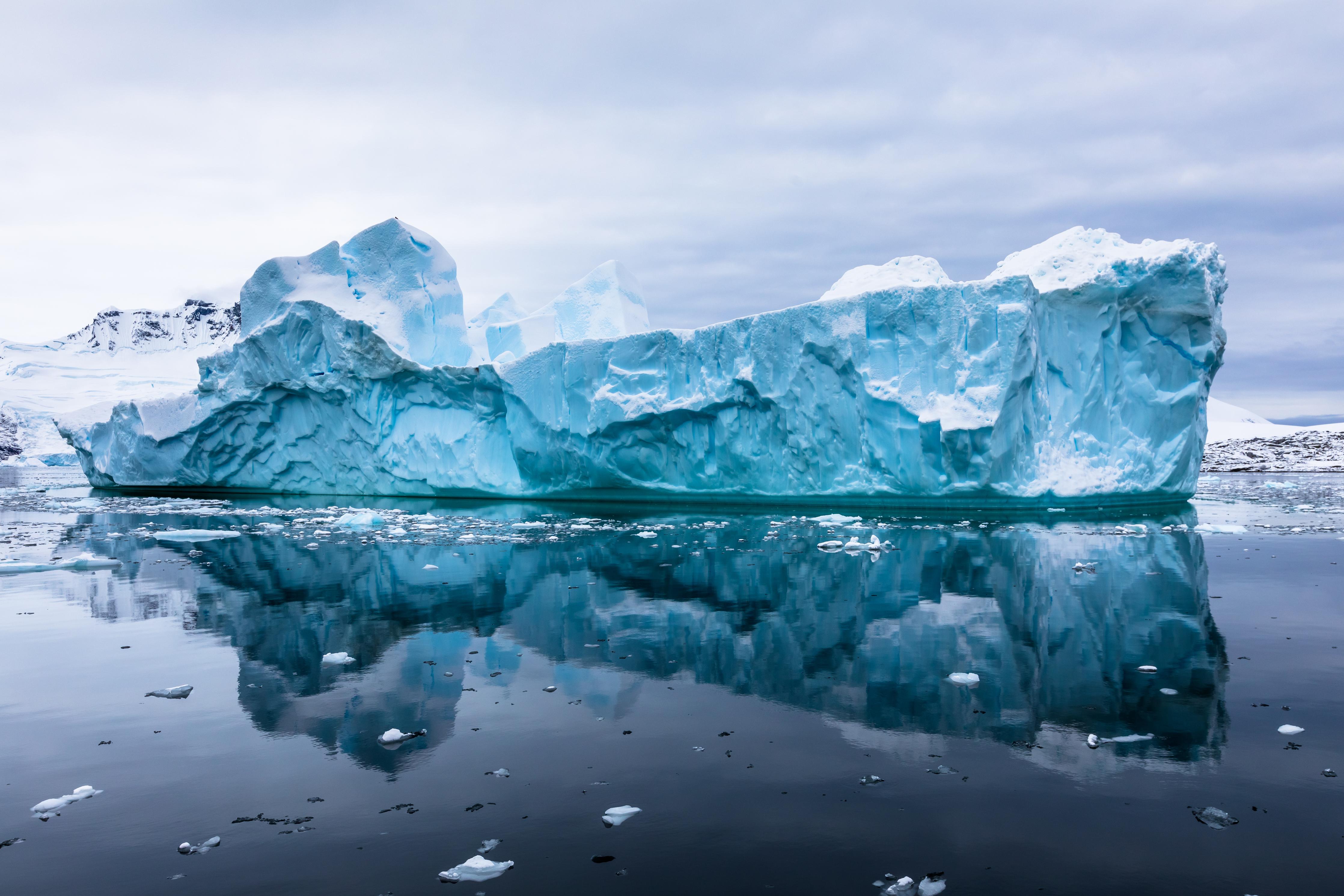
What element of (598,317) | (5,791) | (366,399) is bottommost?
(5,791)

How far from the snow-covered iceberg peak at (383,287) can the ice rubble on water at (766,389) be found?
49 mm

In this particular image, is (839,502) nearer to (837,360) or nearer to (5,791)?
(837,360)

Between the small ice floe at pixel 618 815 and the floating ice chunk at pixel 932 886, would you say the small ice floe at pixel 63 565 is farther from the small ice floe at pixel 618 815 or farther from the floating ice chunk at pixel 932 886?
the floating ice chunk at pixel 932 886

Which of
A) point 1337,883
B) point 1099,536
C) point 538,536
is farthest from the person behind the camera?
point 538,536

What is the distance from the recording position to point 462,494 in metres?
19.3

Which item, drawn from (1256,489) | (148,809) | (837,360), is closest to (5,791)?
(148,809)

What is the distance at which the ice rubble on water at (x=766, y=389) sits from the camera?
13773 mm

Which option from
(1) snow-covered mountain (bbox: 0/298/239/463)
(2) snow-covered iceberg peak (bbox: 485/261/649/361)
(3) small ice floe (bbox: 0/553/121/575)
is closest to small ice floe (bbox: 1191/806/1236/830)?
(3) small ice floe (bbox: 0/553/121/575)

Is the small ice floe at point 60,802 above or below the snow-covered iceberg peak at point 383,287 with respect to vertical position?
below

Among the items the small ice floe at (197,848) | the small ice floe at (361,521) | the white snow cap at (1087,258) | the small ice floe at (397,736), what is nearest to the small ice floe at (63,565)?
the small ice floe at (361,521)

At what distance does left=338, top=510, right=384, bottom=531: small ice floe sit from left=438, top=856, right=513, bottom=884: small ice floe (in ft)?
35.0

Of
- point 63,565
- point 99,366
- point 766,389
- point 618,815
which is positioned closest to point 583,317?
point 766,389

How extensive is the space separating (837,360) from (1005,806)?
1210 cm

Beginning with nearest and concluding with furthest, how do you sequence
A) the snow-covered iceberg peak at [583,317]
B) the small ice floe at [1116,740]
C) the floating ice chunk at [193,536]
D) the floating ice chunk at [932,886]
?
the floating ice chunk at [932,886]
the small ice floe at [1116,740]
the floating ice chunk at [193,536]
the snow-covered iceberg peak at [583,317]
